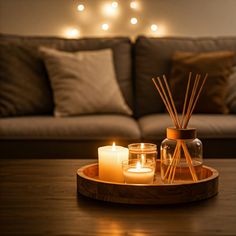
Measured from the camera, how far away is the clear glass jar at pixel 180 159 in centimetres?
138

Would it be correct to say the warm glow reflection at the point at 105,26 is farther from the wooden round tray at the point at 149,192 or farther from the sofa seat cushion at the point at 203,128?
the wooden round tray at the point at 149,192

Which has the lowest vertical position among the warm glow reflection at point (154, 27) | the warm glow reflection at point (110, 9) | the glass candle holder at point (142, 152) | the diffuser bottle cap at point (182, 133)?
the glass candle holder at point (142, 152)

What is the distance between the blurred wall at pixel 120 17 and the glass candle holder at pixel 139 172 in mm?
2279

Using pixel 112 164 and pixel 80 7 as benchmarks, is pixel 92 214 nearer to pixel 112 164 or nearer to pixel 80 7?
pixel 112 164

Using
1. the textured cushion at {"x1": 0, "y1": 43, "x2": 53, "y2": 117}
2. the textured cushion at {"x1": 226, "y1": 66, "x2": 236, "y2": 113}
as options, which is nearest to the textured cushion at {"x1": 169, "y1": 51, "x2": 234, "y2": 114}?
the textured cushion at {"x1": 226, "y1": 66, "x2": 236, "y2": 113}

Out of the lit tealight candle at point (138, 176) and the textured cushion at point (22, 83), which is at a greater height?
the textured cushion at point (22, 83)

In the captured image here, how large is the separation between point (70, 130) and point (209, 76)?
91cm

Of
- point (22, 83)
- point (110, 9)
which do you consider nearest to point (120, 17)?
point (110, 9)

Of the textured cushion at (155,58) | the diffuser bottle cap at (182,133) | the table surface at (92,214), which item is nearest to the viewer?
the table surface at (92,214)

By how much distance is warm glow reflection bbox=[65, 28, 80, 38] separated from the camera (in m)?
3.56

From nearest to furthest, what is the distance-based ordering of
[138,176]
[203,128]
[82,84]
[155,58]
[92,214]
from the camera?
[92,214] < [138,176] < [203,128] < [82,84] < [155,58]

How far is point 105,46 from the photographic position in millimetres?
3221

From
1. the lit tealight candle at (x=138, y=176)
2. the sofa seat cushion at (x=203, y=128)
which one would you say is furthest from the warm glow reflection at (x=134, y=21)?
the lit tealight candle at (x=138, y=176)

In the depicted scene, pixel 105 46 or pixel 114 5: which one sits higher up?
pixel 114 5
